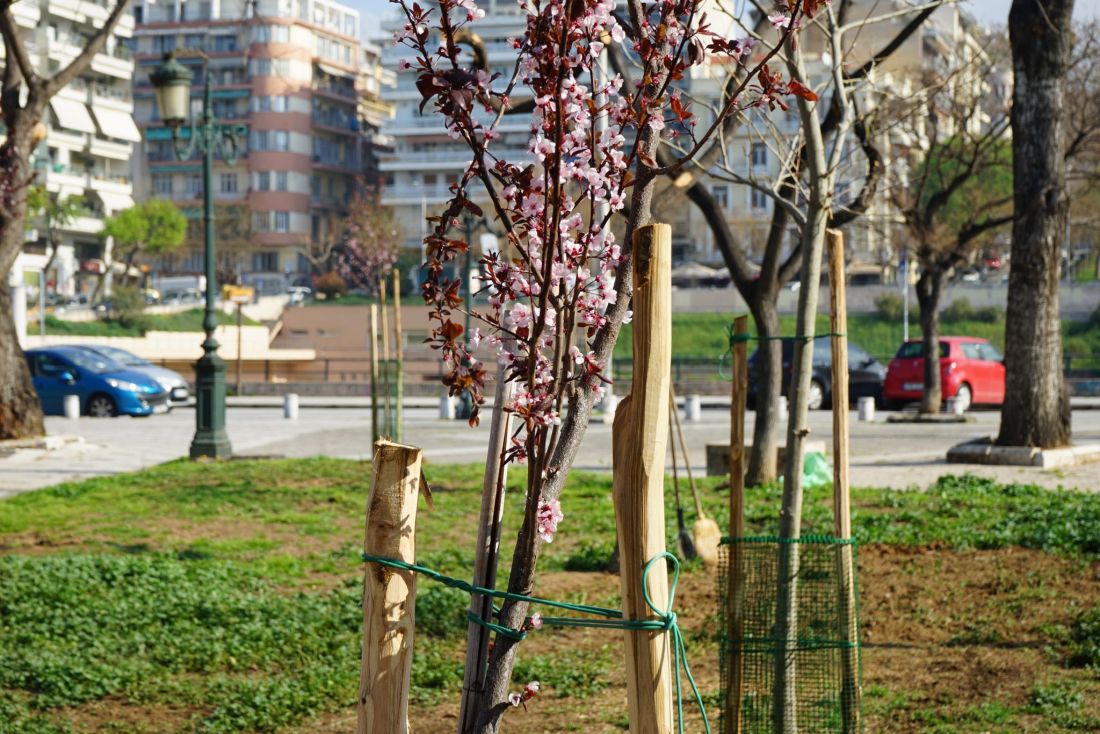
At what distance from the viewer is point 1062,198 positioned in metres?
14.4

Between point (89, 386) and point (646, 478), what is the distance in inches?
1089

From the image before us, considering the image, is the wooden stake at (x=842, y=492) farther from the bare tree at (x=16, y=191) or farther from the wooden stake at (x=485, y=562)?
the bare tree at (x=16, y=191)

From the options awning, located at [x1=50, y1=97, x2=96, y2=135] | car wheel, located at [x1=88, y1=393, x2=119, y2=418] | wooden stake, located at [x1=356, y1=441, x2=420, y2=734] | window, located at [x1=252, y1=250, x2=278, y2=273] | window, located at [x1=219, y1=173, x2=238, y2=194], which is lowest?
car wheel, located at [x1=88, y1=393, x2=119, y2=418]

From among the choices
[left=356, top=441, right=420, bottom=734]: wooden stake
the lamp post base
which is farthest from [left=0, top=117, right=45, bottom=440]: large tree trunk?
[left=356, top=441, right=420, bottom=734]: wooden stake

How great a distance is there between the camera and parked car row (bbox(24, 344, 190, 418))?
1152 inches

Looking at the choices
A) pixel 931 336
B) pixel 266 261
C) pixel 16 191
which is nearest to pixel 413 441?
pixel 16 191

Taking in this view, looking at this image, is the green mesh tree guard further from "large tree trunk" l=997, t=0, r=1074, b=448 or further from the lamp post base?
the lamp post base

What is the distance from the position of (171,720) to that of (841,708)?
287 cm

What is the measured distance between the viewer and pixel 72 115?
74.2m

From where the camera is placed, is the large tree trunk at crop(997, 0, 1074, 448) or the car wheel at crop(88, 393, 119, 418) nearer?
the large tree trunk at crop(997, 0, 1074, 448)

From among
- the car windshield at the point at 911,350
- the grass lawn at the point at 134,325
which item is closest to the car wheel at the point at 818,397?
the car windshield at the point at 911,350

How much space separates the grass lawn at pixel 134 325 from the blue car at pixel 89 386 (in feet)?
78.4

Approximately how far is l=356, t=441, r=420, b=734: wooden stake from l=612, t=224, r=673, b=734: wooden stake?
Result: 518 millimetres

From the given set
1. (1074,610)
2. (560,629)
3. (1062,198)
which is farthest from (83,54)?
(1074,610)
